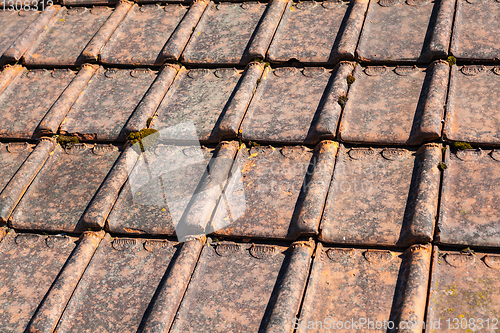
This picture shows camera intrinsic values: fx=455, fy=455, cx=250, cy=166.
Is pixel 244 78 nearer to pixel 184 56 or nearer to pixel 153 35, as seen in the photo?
pixel 184 56

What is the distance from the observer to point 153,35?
13.3 ft

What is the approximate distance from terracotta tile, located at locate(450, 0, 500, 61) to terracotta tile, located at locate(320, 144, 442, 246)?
3.17 ft

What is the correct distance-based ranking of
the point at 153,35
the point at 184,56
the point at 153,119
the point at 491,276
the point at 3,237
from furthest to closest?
1. the point at 153,35
2. the point at 184,56
3. the point at 153,119
4. the point at 3,237
5. the point at 491,276

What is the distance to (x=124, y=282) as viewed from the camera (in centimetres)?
257

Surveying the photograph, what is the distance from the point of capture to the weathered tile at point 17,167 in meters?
3.04

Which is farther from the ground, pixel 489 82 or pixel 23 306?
pixel 489 82

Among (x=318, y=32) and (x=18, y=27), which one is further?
(x=18, y=27)

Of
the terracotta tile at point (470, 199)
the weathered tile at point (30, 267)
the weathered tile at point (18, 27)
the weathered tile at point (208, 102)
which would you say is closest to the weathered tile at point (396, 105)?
the terracotta tile at point (470, 199)

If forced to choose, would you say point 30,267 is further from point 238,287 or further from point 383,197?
point 383,197

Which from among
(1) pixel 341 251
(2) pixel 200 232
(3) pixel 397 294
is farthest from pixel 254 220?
(3) pixel 397 294

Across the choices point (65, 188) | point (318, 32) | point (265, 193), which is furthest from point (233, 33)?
point (65, 188)

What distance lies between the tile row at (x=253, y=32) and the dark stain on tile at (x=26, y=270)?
1703 millimetres

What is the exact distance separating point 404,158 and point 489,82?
0.89 meters

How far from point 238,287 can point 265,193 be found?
0.62m
